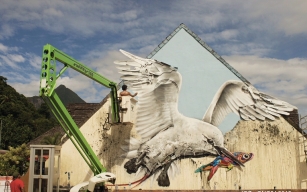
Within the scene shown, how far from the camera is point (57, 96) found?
1280cm

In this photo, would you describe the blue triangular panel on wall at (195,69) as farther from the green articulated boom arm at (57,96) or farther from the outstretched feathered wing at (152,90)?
the green articulated boom arm at (57,96)

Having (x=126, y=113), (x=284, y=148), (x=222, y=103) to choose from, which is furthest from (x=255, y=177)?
(x=126, y=113)

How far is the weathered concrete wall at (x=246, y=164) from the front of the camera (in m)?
15.8

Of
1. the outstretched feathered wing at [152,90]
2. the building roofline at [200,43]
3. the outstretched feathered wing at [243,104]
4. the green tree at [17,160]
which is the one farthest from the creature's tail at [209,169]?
the green tree at [17,160]

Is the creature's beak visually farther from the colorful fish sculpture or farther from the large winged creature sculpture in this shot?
the colorful fish sculpture

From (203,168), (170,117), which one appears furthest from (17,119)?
(203,168)

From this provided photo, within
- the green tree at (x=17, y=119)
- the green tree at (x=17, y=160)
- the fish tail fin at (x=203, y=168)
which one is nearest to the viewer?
the fish tail fin at (x=203, y=168)

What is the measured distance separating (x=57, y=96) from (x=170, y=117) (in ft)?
20.0

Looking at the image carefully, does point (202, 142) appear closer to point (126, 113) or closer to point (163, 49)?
point (126, 113)

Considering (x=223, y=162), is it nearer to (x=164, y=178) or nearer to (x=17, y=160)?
(x=164, y=178)

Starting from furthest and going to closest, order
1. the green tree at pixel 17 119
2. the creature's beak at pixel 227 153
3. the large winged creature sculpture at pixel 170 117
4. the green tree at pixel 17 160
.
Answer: the green tree at pixel 17 119 < the green tree at pixel 17 160 < the large winged creature sculpture at pixel 170 117 < the creature's beak at pixel 227 153

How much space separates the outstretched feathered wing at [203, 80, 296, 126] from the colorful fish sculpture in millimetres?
1722

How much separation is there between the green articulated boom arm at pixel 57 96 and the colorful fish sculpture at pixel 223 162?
5.01 m

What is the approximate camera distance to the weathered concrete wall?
15.8 m
